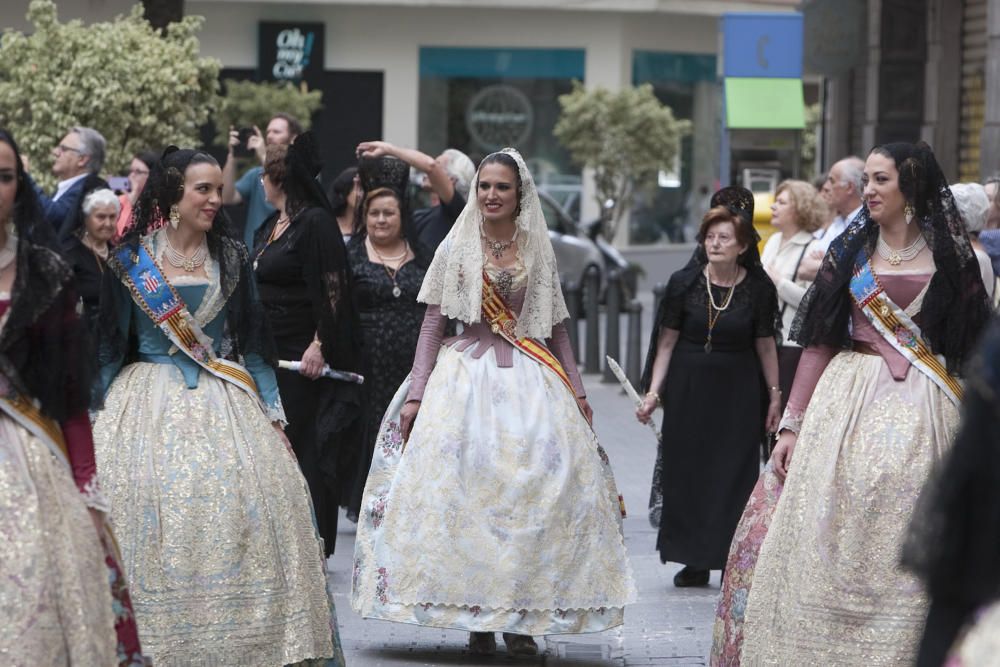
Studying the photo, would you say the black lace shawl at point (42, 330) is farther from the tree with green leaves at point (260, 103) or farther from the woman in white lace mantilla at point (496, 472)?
the tree with green leaves at point (260, 103)

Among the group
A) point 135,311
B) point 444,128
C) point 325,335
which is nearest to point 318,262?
point 325,335

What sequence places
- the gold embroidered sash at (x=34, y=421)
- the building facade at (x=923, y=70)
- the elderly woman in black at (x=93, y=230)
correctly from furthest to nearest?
the building facade at (x=923, y=70)
the elderly woman in black at (x=93, y=230)
the gold embroidered sash at (x=34, y=421)

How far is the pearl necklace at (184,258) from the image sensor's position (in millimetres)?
6316

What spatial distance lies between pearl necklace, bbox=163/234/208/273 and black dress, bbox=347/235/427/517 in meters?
2.87

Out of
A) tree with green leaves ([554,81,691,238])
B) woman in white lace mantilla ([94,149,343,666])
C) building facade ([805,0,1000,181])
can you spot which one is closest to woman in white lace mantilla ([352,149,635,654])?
woman in white lace mantilla ([94,149,343,666])

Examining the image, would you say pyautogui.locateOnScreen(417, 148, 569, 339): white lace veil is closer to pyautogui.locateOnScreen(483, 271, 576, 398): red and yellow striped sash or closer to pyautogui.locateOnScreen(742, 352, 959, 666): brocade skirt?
pyautogui.locateOnScreen(483, 271, 576, 398): red and yellow striped sash

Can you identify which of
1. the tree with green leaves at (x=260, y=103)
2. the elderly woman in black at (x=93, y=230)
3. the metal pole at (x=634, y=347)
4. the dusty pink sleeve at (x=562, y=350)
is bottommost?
the metal pole at (x=634, y=347)

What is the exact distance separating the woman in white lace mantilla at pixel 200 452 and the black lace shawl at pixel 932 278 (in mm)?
1842

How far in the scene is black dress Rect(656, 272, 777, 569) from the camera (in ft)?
28.5

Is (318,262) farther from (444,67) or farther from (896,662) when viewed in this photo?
(444,67)

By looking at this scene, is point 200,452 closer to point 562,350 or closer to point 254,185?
point 562,350

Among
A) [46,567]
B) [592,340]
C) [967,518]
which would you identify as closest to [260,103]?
[592,340]

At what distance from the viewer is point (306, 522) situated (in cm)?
620

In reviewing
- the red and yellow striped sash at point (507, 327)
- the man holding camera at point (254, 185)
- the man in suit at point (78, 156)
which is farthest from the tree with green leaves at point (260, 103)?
the red and yellow striped sash at point (507, 327)
